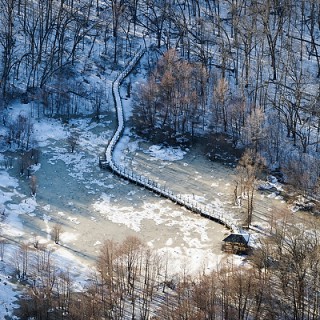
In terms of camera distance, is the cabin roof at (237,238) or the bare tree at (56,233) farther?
the bare tree at (56,233)

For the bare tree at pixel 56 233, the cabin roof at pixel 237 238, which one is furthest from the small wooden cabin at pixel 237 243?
the bare tree at pixel 56 233

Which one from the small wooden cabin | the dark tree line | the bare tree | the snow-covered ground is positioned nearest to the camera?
the dark tree line

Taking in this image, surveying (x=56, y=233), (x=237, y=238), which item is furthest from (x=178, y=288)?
(x=56, y=233)

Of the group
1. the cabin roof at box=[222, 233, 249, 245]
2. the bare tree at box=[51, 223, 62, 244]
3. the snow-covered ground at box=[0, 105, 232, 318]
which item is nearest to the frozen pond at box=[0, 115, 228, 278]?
the snow-covered ground at box=[0, 105, 232, 318]

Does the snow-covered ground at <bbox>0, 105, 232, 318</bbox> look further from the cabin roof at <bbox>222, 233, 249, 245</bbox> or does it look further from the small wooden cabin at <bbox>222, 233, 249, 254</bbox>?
the cabin roof at <bbox>222, 233, 249, 245</bbox>

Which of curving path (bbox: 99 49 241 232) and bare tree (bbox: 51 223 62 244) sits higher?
curving path (bbox: 99 49 241 232)

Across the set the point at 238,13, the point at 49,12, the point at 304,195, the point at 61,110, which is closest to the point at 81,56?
the point at 49,12

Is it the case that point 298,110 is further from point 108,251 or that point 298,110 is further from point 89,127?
point 108,251

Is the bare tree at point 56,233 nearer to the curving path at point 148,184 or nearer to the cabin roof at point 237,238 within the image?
the curving path at point 148,184

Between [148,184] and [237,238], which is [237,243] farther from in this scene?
[148,184]
